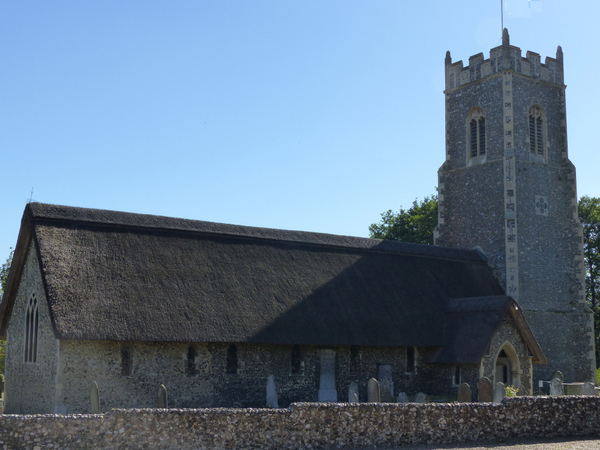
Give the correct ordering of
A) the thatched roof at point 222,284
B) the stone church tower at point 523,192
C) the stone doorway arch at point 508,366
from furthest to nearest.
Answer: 1. the stone church tower at point 523,192
2. the stone doorway arch at point 508,366
3. the thatched roof at point 222,284

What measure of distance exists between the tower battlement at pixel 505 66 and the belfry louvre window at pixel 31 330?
891 inches

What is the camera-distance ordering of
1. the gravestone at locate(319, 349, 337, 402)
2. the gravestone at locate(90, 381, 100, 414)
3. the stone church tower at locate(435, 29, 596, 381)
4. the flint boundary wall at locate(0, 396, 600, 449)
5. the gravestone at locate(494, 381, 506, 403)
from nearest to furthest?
1. the flint boundary wall at locate(0, 396, 600, 449)
2. the gravestone at locate(90, 381, 100, 414)
3. the gravestone at locate(494, 381, 506, 403)
4. the gravestone at locate(319, 349, 337, 402)
5. the stone church tower at locate(435, 29, 596, 381)

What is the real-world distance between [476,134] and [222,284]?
16267 mm

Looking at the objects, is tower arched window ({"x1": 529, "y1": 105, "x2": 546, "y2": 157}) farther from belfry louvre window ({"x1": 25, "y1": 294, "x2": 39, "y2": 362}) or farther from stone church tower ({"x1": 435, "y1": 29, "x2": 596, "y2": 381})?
belfry louvre window ({"x1": 25, "y1": 294, "x2": 39, "y2": 362})

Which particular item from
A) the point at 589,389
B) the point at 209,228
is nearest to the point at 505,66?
the point at 589,389

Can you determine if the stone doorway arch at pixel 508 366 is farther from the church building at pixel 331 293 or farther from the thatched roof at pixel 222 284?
the thatched roof at pixel 222 284

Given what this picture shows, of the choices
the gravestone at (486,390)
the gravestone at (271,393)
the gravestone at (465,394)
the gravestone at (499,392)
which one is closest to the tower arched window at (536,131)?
the gravestone at (499,392)

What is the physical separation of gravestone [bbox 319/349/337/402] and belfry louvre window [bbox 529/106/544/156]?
49.4 feet

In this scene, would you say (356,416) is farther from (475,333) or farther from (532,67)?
(532,67)

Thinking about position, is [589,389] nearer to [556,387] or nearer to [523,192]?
[556,387]

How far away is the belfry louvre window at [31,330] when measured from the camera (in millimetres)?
23266

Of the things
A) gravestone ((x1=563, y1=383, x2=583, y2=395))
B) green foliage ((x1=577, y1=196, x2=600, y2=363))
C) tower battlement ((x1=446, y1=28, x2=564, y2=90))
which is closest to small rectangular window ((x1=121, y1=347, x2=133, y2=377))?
gravestone ((x1=563, y1=383, x2=583, y2=395))

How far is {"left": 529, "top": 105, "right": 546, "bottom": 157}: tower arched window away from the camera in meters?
34.3

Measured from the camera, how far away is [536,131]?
34.5 meters
